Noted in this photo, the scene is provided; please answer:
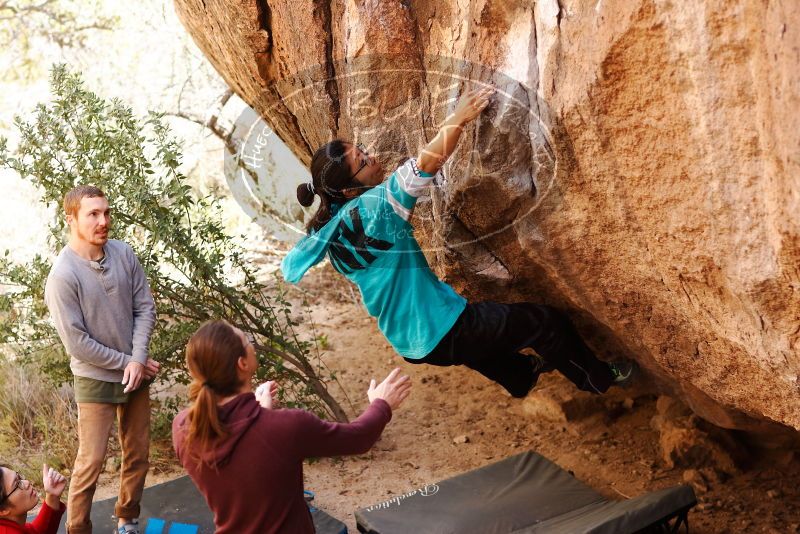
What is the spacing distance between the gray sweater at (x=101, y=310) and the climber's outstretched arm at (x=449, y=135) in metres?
1.45

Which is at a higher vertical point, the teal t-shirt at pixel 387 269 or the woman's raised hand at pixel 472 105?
the woman's raised hand at pixel 472 105

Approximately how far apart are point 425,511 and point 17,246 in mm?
6412

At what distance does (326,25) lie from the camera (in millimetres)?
4035

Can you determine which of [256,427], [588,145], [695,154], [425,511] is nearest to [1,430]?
[425,511]

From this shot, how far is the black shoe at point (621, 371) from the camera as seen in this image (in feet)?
12.9

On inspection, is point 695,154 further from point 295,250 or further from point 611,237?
point 295,250

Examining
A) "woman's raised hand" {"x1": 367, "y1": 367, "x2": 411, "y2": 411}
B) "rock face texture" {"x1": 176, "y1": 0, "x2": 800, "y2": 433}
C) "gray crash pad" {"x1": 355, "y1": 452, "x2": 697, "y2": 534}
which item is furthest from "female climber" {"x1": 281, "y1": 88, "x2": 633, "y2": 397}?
"woman's raised hand" {"x1": 367, "y1": 367, "x2": 411, "y2": 411}

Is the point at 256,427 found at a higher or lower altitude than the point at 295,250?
lower

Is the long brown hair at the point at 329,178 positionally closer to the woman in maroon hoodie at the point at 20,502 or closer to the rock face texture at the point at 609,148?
the rock face texture at the point at 609,148

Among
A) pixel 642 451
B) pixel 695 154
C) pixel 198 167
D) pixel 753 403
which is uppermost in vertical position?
pixel 198 167

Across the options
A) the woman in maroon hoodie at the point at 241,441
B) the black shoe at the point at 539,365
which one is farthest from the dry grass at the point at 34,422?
the woman in maroon hoodie at the point at 241,441

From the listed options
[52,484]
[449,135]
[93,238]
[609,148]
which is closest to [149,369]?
[93,238]

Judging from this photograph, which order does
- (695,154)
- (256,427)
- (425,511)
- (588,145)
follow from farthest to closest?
(425,511)
(588,145)
(695,154)
(256,427)

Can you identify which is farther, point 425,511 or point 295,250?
point 425,511
